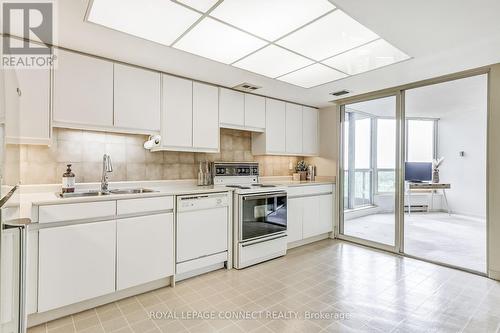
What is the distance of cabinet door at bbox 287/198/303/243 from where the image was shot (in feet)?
12.2

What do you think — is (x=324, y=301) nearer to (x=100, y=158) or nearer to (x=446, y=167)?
(x=100, y=158)

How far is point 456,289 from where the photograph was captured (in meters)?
2.53

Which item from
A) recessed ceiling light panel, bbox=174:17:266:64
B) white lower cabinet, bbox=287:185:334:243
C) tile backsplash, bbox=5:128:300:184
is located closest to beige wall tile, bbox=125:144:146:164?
tile backsplash, bbox=5:128:300:184

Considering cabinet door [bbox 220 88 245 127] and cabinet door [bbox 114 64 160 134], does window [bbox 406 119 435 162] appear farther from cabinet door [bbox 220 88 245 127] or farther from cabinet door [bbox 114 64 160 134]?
cabinet door [bbox 114 64 160 134]

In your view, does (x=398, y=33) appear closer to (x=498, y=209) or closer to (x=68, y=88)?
(x=498, y=209)

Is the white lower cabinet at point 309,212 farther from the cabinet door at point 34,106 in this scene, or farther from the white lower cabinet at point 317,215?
the cabinet door at point 34,106

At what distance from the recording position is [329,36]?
212 centimetres

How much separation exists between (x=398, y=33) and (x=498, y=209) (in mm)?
2266

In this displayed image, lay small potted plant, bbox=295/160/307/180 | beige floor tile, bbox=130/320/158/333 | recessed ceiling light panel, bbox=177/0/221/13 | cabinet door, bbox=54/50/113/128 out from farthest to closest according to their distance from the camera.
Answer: small potted plant, bbox=295/160/307/180, cabinet door, bbox=54/50/113/128, beige floor tile, bbox=130/320/158/333, recessed ceiling light panel, bbox=177/0/221/13

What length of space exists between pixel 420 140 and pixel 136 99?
6185 millimetres

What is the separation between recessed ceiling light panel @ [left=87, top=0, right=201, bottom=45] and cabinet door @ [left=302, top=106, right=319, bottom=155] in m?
2.95

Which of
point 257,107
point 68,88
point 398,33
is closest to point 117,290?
point 68,88

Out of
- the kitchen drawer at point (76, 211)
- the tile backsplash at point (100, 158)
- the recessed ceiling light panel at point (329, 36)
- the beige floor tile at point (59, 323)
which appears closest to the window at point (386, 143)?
the recessed ceiling light panel at point (329, 36)

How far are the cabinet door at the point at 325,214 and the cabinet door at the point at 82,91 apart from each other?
3.28 meters
